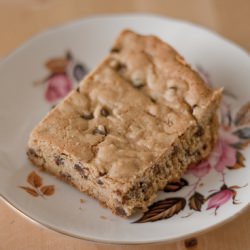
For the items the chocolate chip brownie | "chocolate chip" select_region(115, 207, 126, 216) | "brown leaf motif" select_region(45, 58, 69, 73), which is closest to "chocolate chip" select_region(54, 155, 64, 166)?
the chocolate chip brownie

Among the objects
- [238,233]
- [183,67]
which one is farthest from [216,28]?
[238,233]

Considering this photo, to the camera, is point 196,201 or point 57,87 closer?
point 196,201

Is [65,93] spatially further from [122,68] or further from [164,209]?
[164,209]

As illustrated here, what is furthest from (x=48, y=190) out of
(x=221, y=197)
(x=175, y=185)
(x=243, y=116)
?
(x=243, y=116)

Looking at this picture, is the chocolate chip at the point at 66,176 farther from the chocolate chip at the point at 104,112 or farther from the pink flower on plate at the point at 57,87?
the pink flower on plate at the point at 57,87

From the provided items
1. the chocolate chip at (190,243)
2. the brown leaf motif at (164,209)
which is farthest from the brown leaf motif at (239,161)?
the chocolate chip at (190,243)

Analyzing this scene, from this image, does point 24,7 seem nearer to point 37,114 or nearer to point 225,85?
point 37,114
